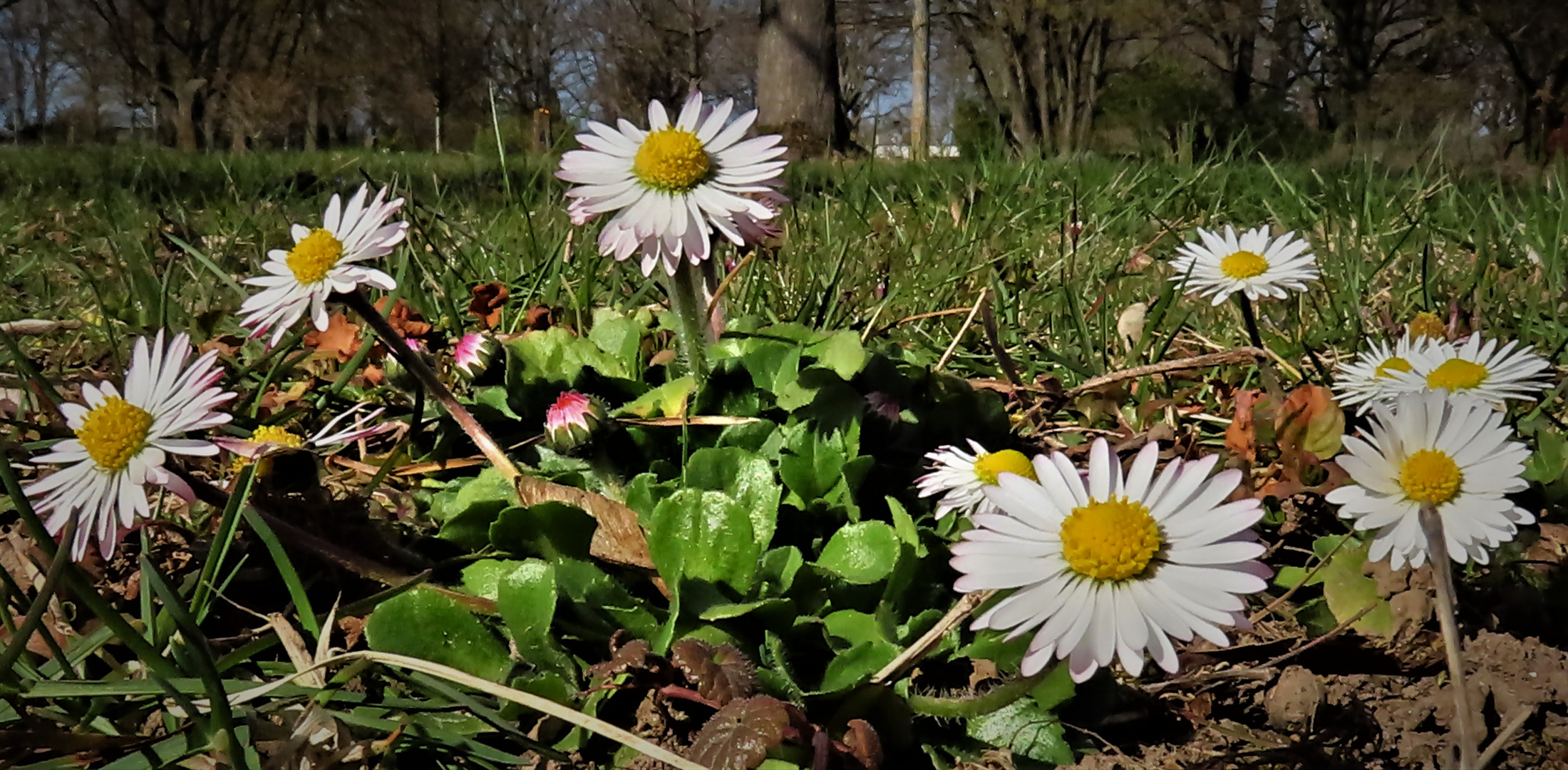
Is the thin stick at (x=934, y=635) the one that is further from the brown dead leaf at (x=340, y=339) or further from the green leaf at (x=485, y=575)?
the brown dead leaf at (x=340, y=339)

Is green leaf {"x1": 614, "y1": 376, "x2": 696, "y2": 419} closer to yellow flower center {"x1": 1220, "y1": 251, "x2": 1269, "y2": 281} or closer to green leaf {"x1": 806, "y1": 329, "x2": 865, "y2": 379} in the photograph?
green leaf {"x1": 806, "y1": 329, "x2": 865, "y2": 379}

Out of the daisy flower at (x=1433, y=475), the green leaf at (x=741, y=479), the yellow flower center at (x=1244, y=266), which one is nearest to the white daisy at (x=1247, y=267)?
the yellow flower center at (x=1244, y=266)

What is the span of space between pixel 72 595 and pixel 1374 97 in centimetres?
2664

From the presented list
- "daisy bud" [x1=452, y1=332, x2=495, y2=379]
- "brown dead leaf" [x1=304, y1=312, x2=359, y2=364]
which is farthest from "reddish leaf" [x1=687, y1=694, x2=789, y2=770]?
"brown dead leaf" [x1=304, y1=312, x2=359, y2=364]

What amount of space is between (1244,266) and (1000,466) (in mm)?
685

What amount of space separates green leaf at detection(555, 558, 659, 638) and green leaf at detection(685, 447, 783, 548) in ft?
0.56

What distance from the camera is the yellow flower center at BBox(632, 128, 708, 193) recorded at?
1.17m

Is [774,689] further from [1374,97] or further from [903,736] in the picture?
[1374,97]

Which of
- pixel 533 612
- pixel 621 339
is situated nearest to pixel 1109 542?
pixel 533 612

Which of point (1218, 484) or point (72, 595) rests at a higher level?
point (1218, 484)

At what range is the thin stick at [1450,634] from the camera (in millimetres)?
682

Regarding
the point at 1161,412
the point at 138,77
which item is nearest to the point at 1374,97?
the point at 1161,412

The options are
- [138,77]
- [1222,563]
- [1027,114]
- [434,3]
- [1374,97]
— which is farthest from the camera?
[434,3]

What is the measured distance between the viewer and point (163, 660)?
87cm
